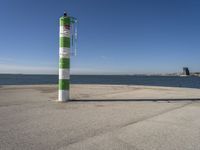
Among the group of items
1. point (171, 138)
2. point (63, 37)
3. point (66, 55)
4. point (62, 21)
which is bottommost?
point (171, 138)

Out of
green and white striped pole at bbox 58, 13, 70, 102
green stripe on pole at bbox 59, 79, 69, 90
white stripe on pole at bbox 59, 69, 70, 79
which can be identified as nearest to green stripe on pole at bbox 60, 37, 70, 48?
green and white striped pole at bbox 58, 13, 70, 102

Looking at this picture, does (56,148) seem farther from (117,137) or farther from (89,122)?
(89,122)

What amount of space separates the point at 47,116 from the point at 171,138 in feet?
13.6

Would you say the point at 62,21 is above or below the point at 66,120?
above

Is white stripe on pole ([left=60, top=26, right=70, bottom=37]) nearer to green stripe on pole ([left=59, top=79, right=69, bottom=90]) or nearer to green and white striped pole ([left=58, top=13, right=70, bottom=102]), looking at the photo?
green and white striped pole ([left=58, top=13, right=70, bottom=102])

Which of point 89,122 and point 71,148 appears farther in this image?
point 89,122

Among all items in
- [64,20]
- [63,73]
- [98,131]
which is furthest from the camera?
[63,73]

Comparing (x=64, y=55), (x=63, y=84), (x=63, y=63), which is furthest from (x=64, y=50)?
(x=63, y=84)

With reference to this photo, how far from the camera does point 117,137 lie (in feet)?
16.8

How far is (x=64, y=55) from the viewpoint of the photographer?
36.6ft

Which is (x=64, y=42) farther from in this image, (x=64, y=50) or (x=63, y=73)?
(x=63, y=73)

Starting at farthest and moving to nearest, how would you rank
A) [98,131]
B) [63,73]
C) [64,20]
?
[63,73], [64,20], [98,131]

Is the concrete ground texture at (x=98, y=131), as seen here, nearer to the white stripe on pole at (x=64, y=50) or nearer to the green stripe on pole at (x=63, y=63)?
the green stripe on pole at (x=63, y=63)

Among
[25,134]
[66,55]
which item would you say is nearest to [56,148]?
[25,134]
